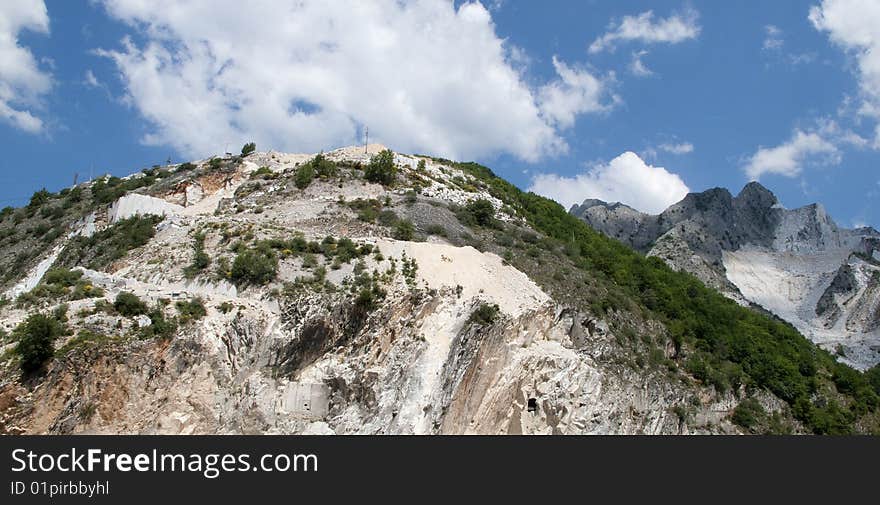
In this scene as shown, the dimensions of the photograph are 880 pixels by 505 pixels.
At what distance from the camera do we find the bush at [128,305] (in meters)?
27.6

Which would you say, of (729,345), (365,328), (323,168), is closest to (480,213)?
(323,168)

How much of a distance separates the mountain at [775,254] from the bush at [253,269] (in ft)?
200

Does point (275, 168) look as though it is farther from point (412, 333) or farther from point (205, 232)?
point (412, 333)

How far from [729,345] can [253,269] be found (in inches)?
1080

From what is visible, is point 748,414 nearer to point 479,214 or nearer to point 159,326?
point 479,214

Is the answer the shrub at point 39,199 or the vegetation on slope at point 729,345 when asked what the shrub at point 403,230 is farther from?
the shrub at point 39,199

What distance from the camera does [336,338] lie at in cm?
3053

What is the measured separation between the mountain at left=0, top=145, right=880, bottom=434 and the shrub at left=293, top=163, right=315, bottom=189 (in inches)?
5.1

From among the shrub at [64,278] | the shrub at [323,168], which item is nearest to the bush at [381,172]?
the shrub at [323,168]

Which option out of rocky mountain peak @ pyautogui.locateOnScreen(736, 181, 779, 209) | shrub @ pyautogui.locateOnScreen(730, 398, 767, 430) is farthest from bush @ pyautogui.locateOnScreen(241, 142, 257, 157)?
rocky mountain peak @ pyautogui.locateOnScreen(736, 181, 779, 209)

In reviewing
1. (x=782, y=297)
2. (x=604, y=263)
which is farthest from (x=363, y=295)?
(x=782, y=297)

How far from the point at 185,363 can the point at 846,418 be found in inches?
1428

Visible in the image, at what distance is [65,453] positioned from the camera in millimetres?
20109

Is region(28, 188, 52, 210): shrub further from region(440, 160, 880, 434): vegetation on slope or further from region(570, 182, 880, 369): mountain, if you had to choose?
region(570, 182, 880, 369): mountain
